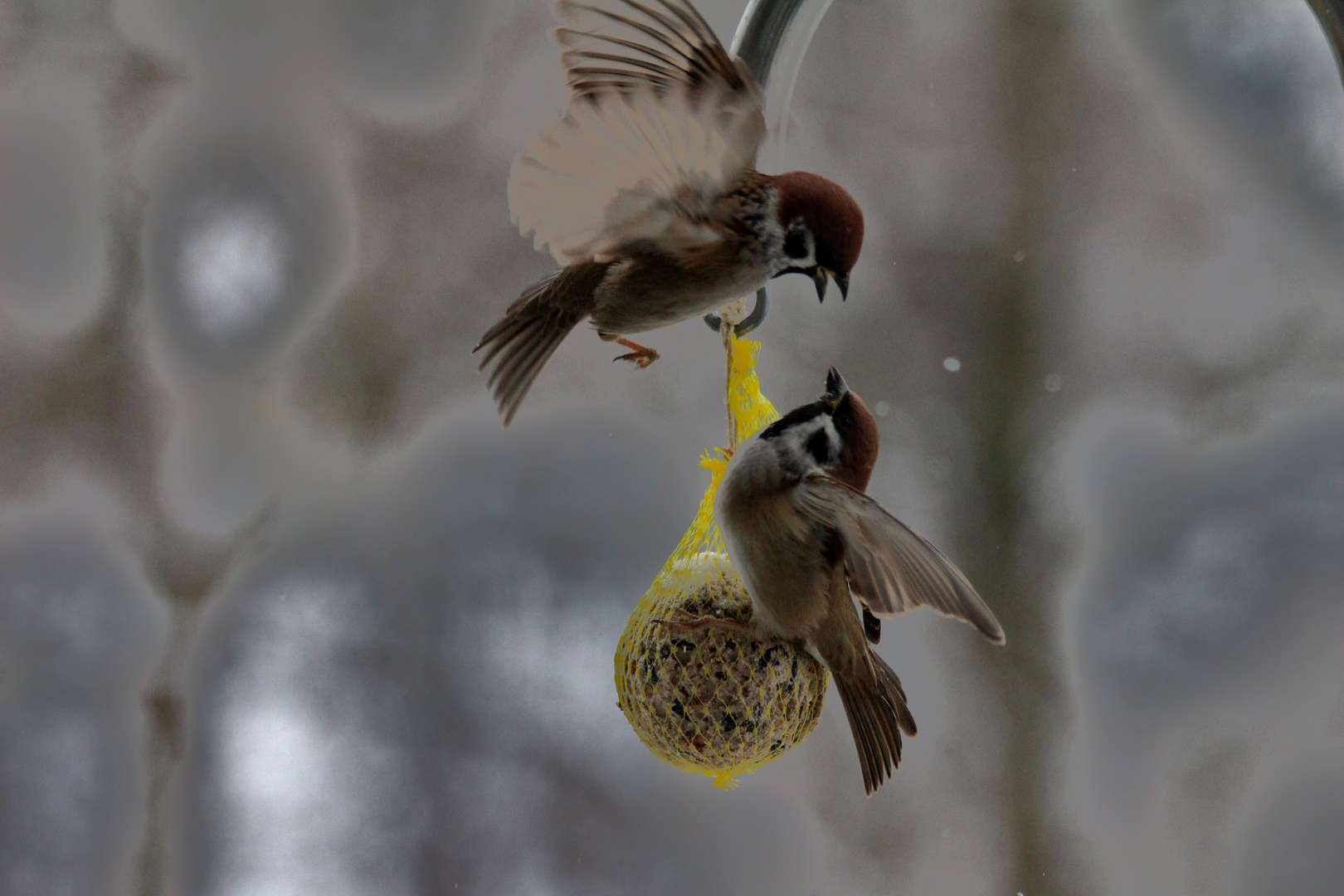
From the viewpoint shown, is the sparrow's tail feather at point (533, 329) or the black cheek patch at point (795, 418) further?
the black cheek patch at point (795, 418)

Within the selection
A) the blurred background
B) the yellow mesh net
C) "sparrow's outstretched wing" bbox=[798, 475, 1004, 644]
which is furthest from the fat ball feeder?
the blurred background

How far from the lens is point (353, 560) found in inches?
72.0

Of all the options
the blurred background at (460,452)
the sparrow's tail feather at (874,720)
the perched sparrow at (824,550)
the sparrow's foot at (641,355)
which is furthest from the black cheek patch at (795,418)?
the blurred background at (460,452)

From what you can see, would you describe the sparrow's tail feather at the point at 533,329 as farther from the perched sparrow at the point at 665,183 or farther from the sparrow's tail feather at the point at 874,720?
the sparrow's tail feather at the point at 874,720

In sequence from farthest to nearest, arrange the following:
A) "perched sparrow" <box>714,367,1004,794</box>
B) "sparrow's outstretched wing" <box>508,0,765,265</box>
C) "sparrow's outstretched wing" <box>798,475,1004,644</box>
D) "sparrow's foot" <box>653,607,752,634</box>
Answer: "sparrow's foot" <box>653,607,752,634</box> → "perched sparrow" <box>714,367,1004,794</box> → "sparrow's outstretched wing" <box>798,475,1004,644</box> → "sparrow's outstretched wing" <box>508,0,765,265</box>

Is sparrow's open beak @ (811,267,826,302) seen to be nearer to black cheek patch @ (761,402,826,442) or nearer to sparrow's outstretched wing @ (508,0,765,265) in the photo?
sparrow's outstretched wing @ (508,0,765,265)

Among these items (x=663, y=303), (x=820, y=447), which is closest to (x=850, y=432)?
(x=820, y=447)

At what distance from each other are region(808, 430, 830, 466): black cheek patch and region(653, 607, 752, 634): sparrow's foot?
0.16m

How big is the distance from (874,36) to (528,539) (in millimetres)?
1039

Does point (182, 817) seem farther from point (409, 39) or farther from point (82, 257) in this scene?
point (409, 39)

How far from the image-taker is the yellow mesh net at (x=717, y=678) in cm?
85

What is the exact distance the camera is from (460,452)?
1.84 meters

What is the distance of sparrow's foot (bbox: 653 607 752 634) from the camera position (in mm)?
855

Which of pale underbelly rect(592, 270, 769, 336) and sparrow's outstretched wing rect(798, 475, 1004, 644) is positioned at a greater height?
pale underbelly rect(592, 270, 769, 336)
